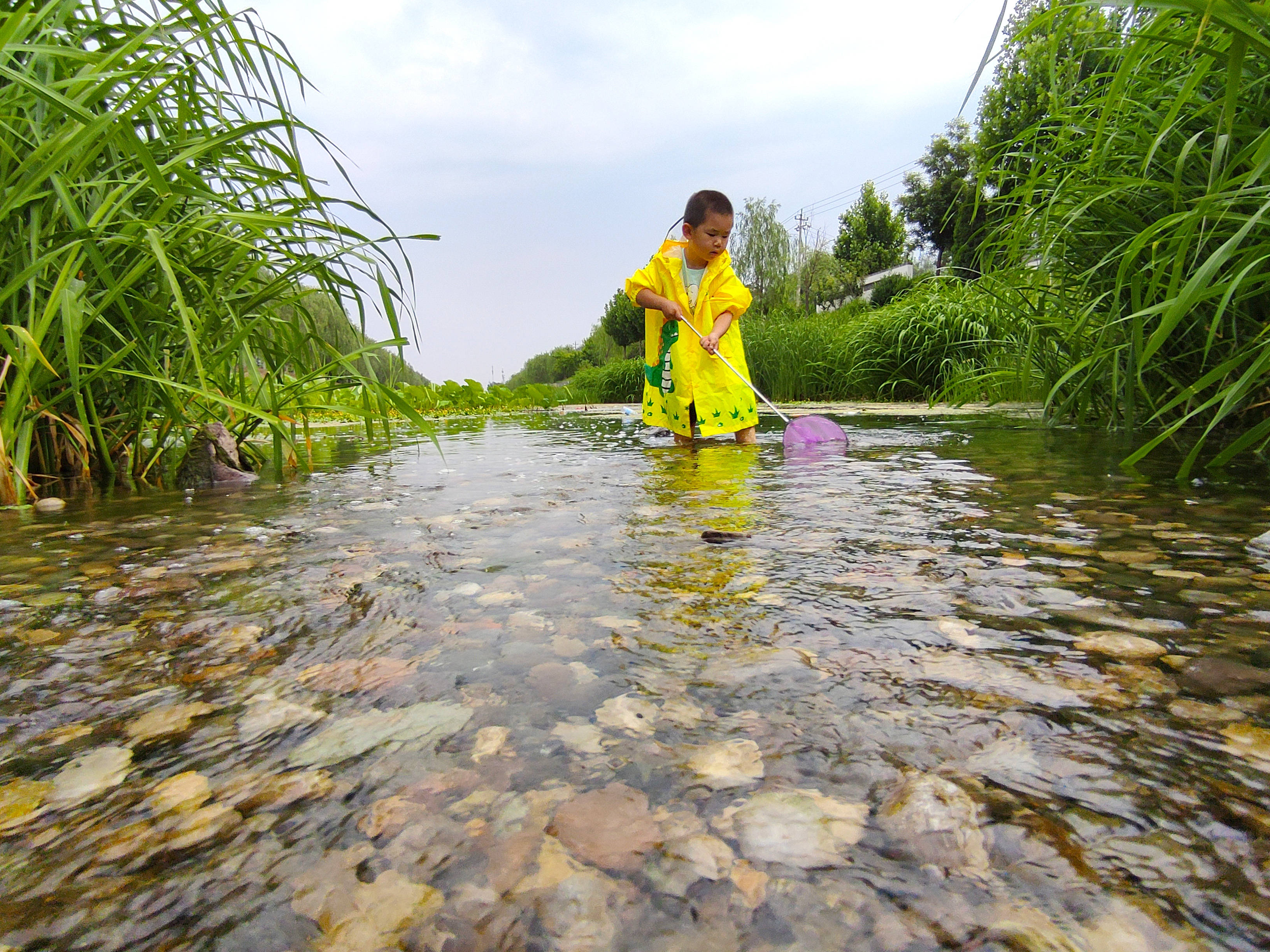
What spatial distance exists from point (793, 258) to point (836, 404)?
105 ft

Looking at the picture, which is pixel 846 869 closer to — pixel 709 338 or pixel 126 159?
pixel 126 159

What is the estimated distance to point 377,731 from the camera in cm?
80

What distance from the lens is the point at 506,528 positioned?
74.0 inches

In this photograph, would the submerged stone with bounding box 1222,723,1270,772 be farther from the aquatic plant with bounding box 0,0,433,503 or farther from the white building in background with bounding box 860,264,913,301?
the white building in background with bounding box 860,264,913,301

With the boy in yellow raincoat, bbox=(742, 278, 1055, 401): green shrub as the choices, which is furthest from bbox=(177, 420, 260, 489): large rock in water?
bbox=(742, 278, 1055, 401): green shrub

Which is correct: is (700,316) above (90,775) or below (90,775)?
above

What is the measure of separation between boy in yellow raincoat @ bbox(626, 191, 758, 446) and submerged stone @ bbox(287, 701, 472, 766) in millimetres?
3552

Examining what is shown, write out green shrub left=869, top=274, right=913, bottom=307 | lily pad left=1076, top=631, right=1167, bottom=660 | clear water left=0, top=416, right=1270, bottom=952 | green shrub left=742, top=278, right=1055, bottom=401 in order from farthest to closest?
green shrub left=869, top=274, right=913, bottom=307, green shrub left=742, top=278, right=1055, bottom=401, lily pad left=1076, top=631, right=1167, bottom=660, clear water left=0, top=416, right=1270, bottom=952

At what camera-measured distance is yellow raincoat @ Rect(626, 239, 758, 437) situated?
4406 mm

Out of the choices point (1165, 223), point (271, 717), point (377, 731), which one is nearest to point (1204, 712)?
point (377, 731)

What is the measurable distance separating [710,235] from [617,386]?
38.1ft

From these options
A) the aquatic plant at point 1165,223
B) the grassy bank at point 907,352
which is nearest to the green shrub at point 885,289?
the grassy bank at point 907,352

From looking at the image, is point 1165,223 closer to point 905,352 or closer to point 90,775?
point 90,775

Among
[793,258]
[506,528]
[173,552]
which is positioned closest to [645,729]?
[506,528]
